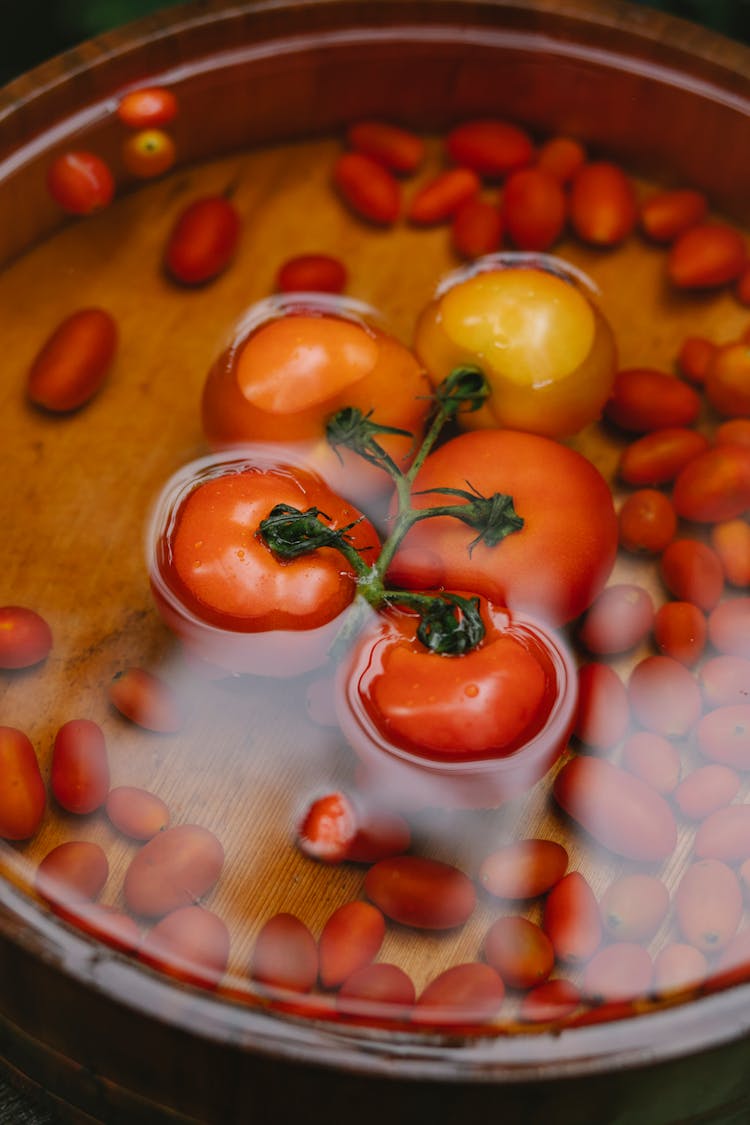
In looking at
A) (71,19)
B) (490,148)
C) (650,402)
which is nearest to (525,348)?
(650,402)

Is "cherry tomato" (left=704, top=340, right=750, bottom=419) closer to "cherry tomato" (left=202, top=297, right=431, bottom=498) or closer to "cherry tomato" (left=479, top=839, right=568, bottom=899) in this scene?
"cherry tomato" (left=202, top=297, right=431, bottom=498)

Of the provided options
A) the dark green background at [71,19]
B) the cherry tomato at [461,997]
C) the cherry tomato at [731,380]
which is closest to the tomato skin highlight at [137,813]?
the cherry tomato at [461,997]

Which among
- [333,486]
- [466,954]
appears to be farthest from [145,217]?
[466,954]

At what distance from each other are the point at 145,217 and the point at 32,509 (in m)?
0.20

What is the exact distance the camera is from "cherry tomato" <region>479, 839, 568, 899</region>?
500 millimetres

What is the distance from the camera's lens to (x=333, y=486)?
56cm

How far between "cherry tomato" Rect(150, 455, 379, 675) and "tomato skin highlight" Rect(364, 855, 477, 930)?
0.10m

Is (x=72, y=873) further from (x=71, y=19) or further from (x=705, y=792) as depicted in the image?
(x=71, y=19)

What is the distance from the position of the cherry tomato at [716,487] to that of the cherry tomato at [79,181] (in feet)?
1.17

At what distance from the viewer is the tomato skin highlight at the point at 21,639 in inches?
21.3

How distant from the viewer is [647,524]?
1.91 ft

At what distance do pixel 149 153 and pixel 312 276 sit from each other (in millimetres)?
124

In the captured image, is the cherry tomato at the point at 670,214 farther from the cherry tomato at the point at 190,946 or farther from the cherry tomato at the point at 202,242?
the cherry tomato at the point at 190,946

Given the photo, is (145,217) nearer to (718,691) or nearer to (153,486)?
(153,486)
